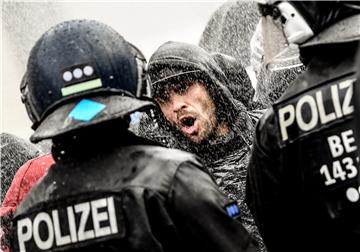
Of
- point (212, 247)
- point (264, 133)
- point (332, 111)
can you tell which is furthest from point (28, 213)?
point (332, 111)

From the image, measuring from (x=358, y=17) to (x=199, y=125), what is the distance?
57.6 inches

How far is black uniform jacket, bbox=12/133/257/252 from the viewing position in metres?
2.05

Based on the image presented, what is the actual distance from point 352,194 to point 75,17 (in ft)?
36.4

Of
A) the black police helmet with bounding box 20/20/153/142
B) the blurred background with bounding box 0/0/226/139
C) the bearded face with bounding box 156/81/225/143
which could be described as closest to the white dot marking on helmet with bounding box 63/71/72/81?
the black police helmet with bounding box 20/20/153/142

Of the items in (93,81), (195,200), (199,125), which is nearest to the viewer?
(195,200)

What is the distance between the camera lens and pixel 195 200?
6.74ft

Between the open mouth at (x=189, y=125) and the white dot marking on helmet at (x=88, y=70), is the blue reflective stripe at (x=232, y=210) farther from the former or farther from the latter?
the open mouth at (x=189, y=125)

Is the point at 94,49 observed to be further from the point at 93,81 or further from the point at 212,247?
the point at 212,247

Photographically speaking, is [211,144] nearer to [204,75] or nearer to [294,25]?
[204,75]

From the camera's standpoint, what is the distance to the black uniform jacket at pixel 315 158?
209 cm

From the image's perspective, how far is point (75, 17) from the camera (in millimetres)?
12742

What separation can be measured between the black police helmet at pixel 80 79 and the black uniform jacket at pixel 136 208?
13 cm

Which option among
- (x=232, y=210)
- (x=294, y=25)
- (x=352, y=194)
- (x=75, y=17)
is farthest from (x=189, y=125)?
(x=75, y=17)

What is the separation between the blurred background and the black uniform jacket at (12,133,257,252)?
8.72 meters
